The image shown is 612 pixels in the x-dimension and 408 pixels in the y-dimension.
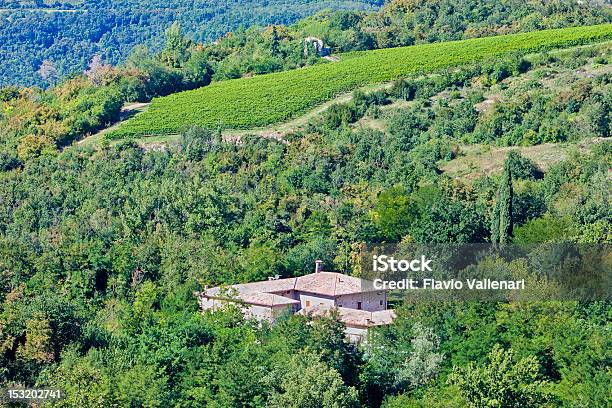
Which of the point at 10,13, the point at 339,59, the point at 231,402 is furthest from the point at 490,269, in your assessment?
the point at 10,13

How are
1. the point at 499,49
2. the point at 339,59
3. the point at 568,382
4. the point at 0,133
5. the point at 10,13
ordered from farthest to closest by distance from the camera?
the point at 10,13
the point at 339,59
the point at 499,49
the point at 0,133
the point at 568,382

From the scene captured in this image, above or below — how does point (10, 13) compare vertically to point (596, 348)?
below

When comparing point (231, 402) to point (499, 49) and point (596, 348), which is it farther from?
point (499, 49)

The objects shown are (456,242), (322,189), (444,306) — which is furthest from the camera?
(322,189)

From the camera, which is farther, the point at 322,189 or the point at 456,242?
the point at 322,189

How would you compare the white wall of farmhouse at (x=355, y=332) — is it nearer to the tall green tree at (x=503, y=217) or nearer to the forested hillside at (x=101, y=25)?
the tall green tree at (x=503, y=217)

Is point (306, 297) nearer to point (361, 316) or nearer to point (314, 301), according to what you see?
point (314, 301)

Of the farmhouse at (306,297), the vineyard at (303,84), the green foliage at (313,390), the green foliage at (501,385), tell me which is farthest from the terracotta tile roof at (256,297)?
the vineyard at (303,84)
